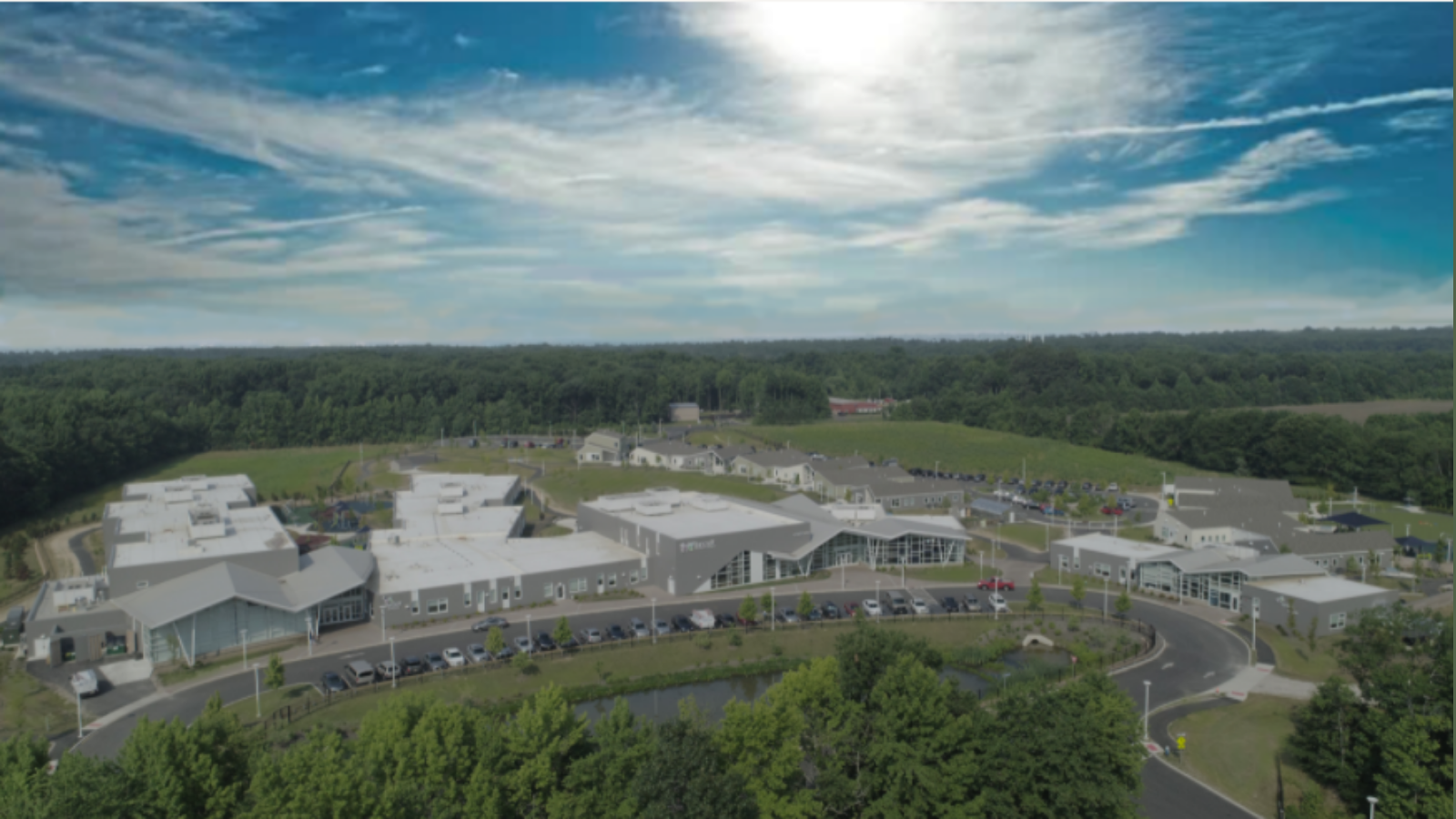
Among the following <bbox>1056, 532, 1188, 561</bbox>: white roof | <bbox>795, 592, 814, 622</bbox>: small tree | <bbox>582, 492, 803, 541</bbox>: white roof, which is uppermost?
<bbox>582, 492, 803, 541</bbox>: white roof

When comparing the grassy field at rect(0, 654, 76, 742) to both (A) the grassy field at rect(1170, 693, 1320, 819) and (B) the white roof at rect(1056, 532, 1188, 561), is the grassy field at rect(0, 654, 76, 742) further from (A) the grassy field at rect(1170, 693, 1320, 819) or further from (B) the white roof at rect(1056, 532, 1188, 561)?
(B) the white roof at rect(1056, 532, 1188, 561)

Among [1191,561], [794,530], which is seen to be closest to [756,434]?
[794,530]

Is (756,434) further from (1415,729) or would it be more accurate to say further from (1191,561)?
(1415,729)

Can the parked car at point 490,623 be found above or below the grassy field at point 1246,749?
above

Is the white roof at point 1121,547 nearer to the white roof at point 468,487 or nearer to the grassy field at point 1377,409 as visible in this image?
the white roof at point 468,487

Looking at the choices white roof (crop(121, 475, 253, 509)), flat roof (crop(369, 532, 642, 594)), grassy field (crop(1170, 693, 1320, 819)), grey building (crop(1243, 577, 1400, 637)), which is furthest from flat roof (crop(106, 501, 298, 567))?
grey building (crop(1243, 577, 1400, 637))

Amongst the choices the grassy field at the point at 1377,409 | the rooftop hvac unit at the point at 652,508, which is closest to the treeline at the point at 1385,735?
the rooftop hvac unit at the point at 652,508

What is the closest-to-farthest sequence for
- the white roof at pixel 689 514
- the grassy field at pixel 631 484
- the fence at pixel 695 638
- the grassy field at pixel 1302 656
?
the fence at pixel 695 638, the grassy field at pixel 1302 656, the white roof at pixel 689 514, the grassy field at pixel 631 484
